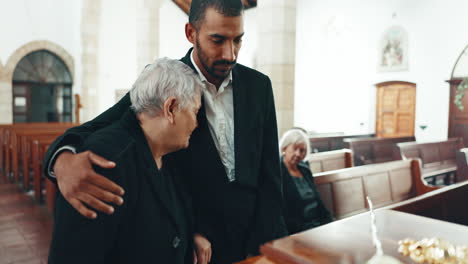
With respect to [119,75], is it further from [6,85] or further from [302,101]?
[302,101]

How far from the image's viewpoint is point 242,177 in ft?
4.68

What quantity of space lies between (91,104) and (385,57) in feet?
31.3

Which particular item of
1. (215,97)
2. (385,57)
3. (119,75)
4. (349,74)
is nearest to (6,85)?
(119,75)

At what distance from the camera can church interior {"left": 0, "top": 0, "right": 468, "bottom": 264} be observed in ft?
8.22

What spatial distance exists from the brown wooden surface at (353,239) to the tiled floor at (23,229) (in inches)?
106

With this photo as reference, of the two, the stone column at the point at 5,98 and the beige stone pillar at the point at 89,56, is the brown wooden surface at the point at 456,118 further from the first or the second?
the stone column at the point at 5,98

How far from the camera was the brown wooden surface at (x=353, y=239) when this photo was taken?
1.10 meters

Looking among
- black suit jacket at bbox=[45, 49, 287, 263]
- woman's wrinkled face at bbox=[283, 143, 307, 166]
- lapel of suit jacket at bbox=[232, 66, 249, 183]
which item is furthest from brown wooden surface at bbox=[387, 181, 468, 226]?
lapel of suit jacket at bbox=[232, 66, 249, 183]

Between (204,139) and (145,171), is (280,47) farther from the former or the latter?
(145,171)

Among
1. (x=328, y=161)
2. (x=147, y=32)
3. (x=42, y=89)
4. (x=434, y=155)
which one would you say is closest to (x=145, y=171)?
(x=328, y=161)

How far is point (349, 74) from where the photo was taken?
1173cm

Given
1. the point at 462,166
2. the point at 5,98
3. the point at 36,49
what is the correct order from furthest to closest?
the point at 36,49 < the point at 5,98 < the point at 462,166

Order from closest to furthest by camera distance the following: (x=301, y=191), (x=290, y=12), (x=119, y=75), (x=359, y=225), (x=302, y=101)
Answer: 1. (x=359, y=225)
2. (x=301, y=191)
3. (x=290, y=12)
4. (x=302, y=101)
5. (x=119, y=75)

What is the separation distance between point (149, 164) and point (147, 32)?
9.58 m
